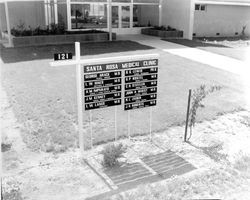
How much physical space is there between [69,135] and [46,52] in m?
9.90

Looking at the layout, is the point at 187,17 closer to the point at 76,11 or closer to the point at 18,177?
the point at 76,11

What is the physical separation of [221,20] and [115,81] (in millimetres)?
21386

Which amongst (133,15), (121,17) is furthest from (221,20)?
(121,17)

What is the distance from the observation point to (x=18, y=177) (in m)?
5.17

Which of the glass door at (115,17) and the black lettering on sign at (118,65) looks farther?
the glass door at (115,17)

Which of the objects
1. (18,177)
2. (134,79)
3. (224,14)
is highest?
(224,14)


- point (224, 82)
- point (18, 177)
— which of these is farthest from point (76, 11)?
point (18, 177)

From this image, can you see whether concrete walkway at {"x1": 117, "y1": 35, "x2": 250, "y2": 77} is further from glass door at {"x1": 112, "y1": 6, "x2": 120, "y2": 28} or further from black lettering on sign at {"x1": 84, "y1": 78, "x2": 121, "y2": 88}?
black lettering on sign at {"x1": 84, "y1": 78, "x2": 121, "y2": 88}

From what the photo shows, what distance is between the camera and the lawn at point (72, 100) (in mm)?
7000

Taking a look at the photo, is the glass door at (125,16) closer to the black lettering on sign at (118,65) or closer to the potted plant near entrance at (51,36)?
the potted plant near entrance at (51,36)

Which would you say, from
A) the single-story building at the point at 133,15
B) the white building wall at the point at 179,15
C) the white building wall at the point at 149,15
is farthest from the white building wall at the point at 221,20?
the white building wall at the point at 149,15

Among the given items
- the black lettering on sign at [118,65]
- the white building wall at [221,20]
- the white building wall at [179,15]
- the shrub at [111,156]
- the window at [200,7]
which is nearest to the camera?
the shrub at [111,156]

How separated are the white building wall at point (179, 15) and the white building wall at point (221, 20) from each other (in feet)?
5.02

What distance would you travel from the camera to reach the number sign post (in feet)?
18.9
